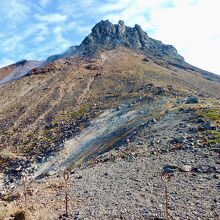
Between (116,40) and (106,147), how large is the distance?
119833 mm

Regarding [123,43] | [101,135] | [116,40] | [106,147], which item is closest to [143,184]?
[106,147]

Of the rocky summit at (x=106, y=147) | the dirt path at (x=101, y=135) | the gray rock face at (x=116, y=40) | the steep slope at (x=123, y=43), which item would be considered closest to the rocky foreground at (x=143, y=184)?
the rocky summit at (x=106, y=147)

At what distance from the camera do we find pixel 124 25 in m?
176

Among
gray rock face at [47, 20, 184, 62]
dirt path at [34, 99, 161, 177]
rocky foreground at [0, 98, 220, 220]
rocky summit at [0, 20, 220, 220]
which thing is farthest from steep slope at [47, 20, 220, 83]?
rocky foreground at [0, 98, 220, 220]

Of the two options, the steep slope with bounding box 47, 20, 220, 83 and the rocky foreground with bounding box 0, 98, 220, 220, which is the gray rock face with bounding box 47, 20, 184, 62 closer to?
the steep slope with bounding box 47, 20, 220, 83

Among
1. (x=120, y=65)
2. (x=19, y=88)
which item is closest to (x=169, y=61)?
(x=120, y=65)

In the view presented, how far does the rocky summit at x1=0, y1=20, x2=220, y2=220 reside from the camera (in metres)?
25.0

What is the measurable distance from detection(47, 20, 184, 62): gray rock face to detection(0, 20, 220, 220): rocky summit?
33.0 m

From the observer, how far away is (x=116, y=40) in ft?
527

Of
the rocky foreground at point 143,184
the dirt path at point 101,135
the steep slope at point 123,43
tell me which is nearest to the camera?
the rocky foreground at point 143,184

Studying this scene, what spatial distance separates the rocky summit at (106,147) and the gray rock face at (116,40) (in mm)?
32980

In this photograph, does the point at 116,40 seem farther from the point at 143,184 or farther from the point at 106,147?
the point at 143,184

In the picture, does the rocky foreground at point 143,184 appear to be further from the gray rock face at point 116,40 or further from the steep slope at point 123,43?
the gray rock face at point 116,40

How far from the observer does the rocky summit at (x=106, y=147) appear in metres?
25.0
